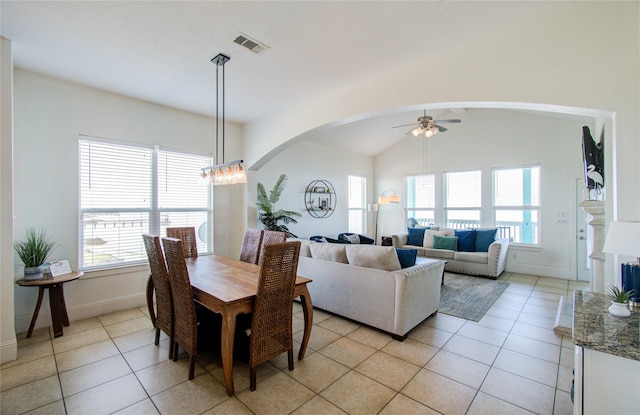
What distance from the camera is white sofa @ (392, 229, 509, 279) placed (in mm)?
5414

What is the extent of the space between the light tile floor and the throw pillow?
9.31ft

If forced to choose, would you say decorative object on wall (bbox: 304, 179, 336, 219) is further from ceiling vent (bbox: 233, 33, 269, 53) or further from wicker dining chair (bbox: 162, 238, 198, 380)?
wicker dining chair (bbox: 162, 238, 198, 380)

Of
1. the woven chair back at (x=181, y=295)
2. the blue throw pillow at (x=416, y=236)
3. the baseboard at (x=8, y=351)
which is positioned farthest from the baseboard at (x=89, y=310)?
the blue throw pillow at (x=416, y=236)

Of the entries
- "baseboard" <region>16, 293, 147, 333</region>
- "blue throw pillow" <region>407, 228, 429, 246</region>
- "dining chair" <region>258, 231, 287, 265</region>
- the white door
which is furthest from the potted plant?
the white door

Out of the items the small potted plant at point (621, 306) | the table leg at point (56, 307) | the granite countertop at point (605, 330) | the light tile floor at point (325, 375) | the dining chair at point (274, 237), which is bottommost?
the light tile floor at point (325, 375)

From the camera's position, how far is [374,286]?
3.16 metres

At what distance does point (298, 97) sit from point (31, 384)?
3.95 metres

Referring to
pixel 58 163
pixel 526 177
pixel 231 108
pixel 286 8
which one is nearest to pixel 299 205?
pixel 231 108

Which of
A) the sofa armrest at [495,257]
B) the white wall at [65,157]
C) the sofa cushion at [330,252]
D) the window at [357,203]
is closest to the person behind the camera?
the white wall at [65,157]

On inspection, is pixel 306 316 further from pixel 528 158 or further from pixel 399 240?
pixel 528 158

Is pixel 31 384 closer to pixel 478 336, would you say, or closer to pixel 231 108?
pixel 231 108

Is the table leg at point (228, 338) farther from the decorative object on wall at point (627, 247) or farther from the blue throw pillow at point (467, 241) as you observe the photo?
the blue throw pillow at point (467, 241)

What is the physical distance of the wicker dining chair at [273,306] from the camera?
214 cm

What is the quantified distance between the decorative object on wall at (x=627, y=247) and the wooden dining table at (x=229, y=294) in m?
2.09
